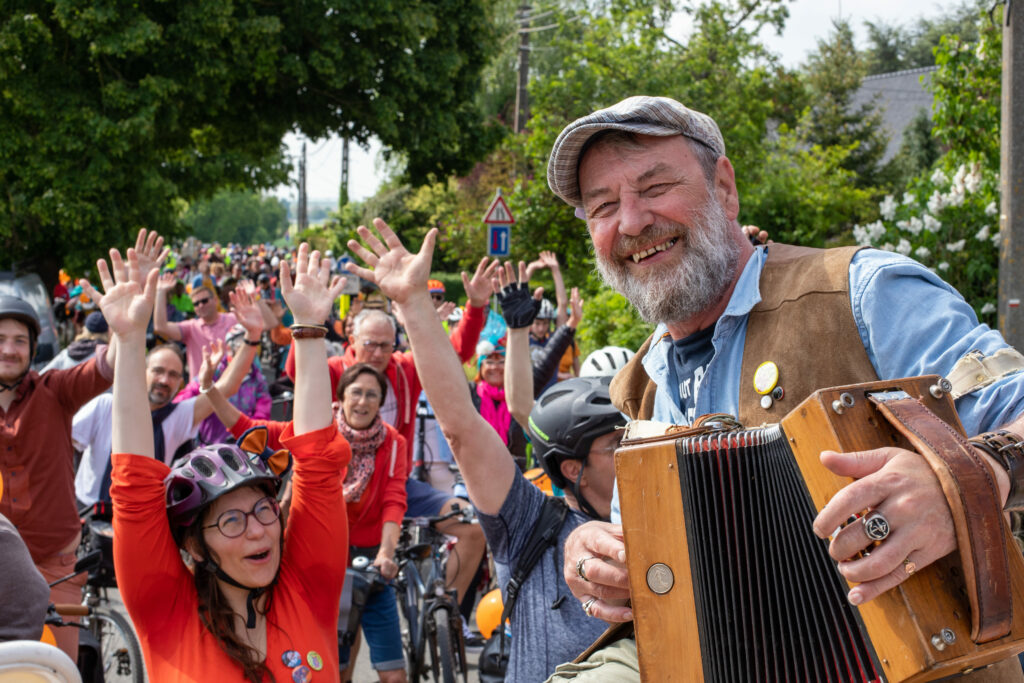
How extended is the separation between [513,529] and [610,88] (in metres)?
16.3

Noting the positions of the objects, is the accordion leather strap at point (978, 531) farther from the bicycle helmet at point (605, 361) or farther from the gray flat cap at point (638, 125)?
the bicycle helmet at point (605, 361)

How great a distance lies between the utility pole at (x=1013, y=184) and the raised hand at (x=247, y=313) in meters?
4.51

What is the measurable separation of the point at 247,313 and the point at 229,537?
2.95 meters

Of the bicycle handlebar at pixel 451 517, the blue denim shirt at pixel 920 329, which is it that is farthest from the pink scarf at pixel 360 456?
the blue denim shirt at pixel 920 329

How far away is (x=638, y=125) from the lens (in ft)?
7.75

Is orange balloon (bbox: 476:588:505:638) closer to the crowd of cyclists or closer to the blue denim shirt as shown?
the crowd of cyclists

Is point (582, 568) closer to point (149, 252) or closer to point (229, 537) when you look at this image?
point (229, 537)

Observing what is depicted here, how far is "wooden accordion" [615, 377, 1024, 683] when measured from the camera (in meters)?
1.59

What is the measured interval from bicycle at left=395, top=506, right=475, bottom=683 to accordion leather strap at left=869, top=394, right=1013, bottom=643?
153 inches

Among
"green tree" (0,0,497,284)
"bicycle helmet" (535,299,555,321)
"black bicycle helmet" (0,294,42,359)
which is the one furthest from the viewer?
"green tree" (0,0,497,284)

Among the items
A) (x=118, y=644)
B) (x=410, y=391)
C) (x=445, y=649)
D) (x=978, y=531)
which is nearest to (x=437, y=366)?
(x=978, y=531)

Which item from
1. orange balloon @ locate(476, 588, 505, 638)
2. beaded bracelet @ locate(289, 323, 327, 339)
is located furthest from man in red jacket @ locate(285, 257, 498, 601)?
beaded bracelet @ locate(289, 323, 327, 339)

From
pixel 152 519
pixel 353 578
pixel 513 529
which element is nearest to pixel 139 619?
pixel 152 519

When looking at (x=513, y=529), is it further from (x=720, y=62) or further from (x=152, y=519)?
(x=720, y=62)
